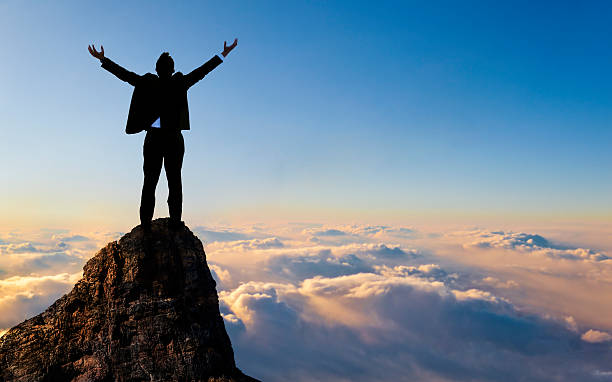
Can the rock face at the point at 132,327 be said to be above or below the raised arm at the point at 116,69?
below

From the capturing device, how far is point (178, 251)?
11055 millimetres

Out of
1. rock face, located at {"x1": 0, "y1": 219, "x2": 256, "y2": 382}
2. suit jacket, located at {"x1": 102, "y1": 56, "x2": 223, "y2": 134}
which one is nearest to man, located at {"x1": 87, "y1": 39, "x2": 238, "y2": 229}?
suit jacket, located at {"x1": 102, "y1": 56, "x2": 223, "y2": 134}

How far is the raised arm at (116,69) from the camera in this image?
10.8 m

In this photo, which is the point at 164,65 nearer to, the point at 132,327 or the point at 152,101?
the point at 152,101

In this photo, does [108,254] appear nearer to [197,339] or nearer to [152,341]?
[152,341]

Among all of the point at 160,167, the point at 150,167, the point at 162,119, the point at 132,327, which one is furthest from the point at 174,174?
the point at 132,327

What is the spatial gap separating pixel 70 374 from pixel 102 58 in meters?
9.29

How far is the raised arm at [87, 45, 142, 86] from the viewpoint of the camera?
10836 mm

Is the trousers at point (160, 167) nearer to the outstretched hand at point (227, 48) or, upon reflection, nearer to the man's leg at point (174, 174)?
the man's leg at point (174, 174)

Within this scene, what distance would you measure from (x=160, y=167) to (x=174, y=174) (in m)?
0.52

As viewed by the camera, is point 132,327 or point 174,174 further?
point 174,174

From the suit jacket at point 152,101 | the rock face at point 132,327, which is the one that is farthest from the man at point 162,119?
the rock face at point 132,327

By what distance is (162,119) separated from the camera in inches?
453

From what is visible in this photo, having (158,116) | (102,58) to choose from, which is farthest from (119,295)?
(102,58)
